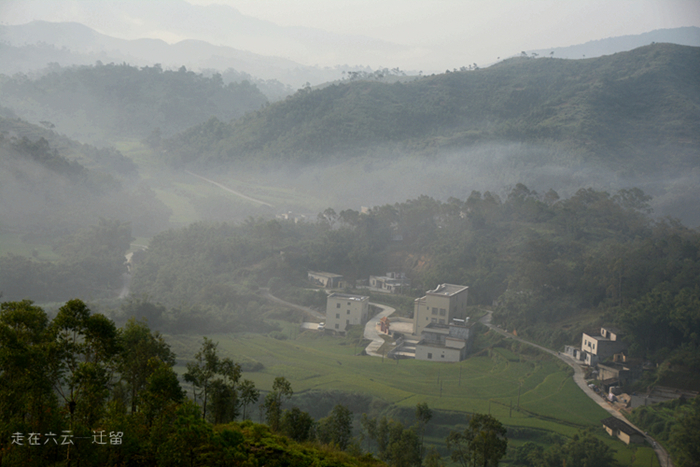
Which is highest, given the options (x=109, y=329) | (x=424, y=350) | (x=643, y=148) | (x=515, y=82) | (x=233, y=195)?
(x=515, y=82)

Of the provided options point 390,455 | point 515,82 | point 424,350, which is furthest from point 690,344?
point 515,82

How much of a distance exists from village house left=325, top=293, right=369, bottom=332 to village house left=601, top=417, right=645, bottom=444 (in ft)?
30.0

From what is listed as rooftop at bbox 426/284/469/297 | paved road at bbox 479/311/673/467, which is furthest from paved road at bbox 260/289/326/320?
paved road at bbox 479/311/673/467

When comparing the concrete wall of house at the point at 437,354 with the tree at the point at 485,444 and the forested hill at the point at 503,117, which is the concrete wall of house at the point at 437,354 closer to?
the tree at the point at 485,444

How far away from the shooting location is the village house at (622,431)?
11.6 metres

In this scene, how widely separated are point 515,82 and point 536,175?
1700cm

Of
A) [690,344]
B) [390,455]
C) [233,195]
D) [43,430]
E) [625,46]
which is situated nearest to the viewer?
[43,430]

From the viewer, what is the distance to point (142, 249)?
27.2 meters

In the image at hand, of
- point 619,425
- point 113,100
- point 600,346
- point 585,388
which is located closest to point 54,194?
point 585,388

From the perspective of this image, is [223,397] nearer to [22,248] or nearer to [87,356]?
[87,356]

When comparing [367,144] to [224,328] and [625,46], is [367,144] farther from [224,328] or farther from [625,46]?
[625,46]

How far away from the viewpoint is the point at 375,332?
1864cm

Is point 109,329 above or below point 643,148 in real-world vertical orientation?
below

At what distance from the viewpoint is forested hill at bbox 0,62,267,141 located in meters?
46.7
